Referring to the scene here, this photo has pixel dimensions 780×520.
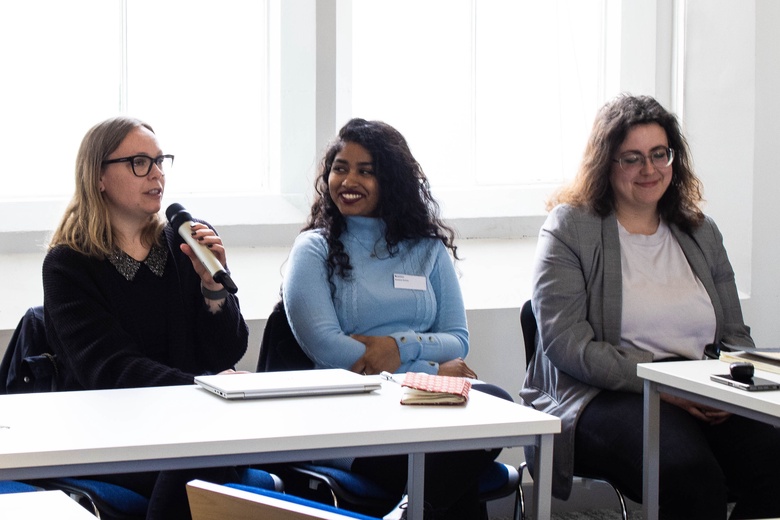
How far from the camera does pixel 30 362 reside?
8.75ft

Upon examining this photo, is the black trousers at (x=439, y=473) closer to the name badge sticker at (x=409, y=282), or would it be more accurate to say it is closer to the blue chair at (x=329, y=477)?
the blue chair at (x=329, y=477)

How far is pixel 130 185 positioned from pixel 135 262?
0.22 metres

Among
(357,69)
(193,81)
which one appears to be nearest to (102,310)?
(193,81)

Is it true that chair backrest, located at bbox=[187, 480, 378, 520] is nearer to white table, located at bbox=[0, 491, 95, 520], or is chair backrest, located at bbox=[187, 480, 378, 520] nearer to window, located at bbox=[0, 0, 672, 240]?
white table, located at bbox=[0, 491, 95, 520]

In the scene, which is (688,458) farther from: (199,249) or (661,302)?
(199,249)

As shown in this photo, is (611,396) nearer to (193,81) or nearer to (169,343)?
(169,343)

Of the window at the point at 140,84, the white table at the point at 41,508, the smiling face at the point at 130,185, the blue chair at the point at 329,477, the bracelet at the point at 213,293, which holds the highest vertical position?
the window at the point at 140,84

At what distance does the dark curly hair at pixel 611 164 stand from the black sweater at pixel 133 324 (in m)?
1.19

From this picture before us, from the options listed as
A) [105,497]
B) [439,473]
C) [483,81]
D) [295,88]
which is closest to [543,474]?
[439,473]

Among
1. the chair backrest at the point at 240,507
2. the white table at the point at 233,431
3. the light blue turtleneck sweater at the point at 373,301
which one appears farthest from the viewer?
the light blue turtleneck sweater at the point at 373,301

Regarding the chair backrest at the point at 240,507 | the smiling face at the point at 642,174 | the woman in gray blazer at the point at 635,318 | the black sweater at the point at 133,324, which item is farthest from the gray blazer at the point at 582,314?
the chair backrest at the point at 240,507

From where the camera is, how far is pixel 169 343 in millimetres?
2855

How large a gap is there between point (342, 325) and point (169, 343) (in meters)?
0.56

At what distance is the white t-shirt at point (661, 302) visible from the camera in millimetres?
3123
